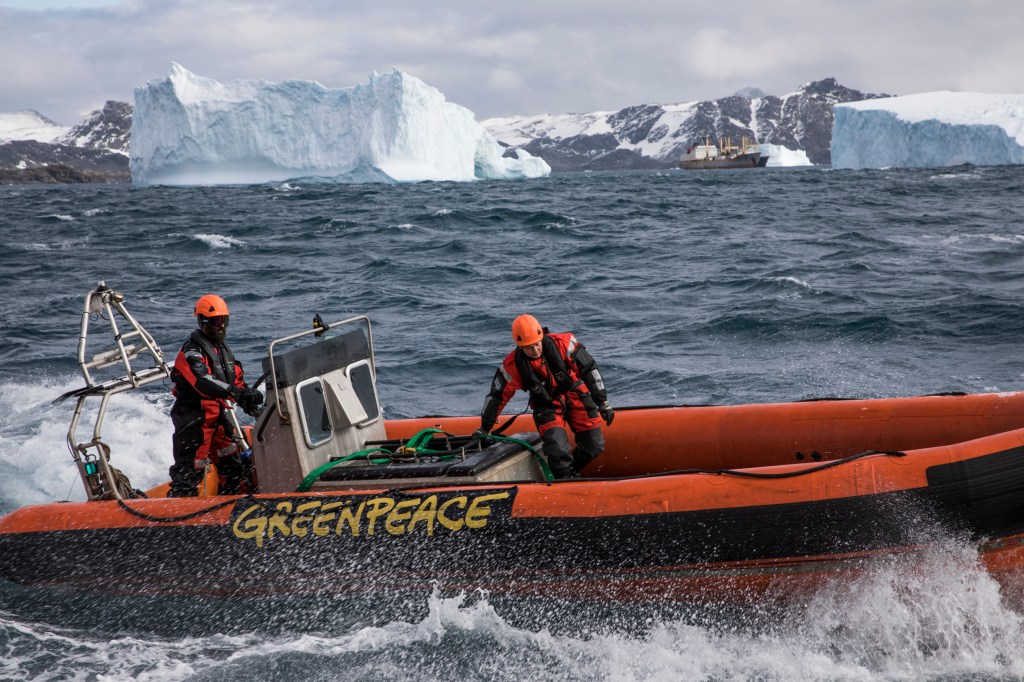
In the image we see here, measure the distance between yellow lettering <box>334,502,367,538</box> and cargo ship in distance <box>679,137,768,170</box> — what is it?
84.4 metres

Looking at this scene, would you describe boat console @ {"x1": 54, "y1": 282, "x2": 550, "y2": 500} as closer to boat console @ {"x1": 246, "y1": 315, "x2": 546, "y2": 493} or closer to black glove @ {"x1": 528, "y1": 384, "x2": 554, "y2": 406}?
boat console @ {"x1": 246, "y1": 315, "x2": 546, "y2": 493}

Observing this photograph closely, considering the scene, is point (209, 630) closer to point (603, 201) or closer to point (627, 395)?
point (627, 395)

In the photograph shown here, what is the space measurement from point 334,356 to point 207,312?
2.82 feet

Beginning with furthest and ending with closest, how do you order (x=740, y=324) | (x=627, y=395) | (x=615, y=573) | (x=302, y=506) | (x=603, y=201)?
(x=603, y=201) < (x=740, y=324) < (x=627, y=395) < (x=302, y=506) < (x=615, y=573)

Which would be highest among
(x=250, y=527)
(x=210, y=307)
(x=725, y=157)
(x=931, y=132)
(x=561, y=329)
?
(x=931, y=132)

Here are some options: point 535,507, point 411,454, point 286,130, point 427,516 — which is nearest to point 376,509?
point 427,516

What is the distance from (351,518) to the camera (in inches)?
194

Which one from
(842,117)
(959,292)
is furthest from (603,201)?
(842,117)

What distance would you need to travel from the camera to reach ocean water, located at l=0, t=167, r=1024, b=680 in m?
4.45

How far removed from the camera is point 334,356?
5805mm

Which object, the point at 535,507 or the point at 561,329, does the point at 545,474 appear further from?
the point at 561,329

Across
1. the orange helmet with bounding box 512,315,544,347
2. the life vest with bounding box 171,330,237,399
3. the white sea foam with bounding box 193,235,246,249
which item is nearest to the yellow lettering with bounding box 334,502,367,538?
the orange helmet with bounding box 512,315,544,347

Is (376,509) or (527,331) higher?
(527,331)

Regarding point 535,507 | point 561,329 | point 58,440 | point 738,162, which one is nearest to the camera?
point 535,507
